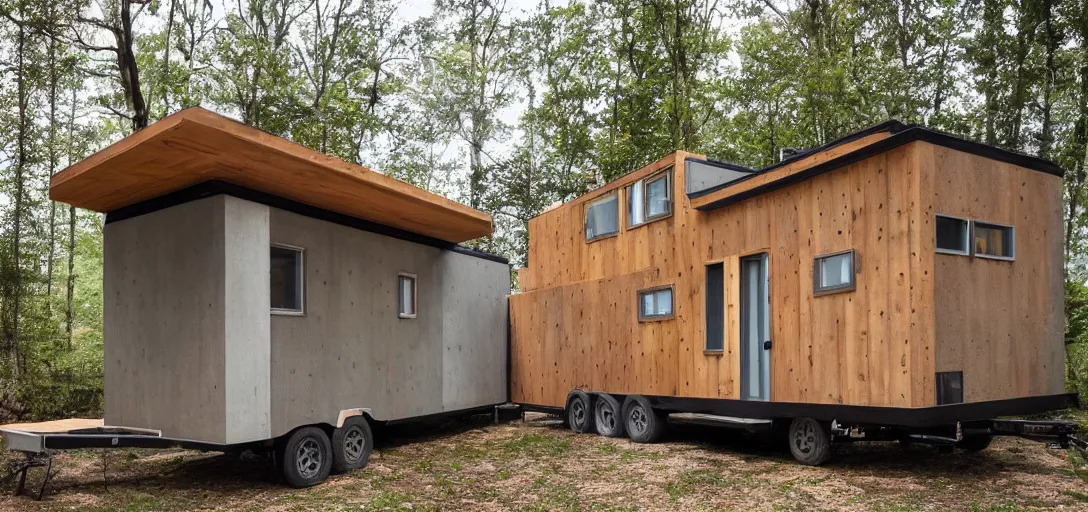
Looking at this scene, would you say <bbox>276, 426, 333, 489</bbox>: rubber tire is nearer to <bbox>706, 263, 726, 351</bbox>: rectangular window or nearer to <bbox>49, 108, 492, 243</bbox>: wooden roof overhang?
<bbox>49, 108, 492, 243</bbox>: wooden roof overhang

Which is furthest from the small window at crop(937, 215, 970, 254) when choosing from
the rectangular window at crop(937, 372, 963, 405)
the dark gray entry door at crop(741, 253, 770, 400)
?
the dark gray entry door at crop(741, 253, 770, 400)

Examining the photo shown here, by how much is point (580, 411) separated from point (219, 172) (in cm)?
763

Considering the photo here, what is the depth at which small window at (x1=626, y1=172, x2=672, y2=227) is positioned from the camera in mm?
11781

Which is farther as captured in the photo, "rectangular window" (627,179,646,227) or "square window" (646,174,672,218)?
"rectangular window" (627,179,646,227)

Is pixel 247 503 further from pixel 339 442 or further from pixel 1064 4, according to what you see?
pixel 1064 4

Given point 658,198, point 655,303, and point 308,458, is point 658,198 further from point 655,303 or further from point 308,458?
point 308,458

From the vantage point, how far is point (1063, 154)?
17.1 m

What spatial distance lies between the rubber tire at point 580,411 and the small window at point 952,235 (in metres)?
6.66

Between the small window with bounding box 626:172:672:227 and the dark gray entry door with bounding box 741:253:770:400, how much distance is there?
1.89m

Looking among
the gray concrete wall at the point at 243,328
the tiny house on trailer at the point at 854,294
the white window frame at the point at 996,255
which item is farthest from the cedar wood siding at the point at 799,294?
the gray concrete wall at the point at 243,328

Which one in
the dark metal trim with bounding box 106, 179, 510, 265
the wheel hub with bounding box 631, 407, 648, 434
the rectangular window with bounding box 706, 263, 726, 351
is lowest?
the wheel hub with bounding box 631, 407, 648, 434

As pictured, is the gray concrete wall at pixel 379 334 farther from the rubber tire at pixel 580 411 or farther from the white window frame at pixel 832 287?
the white window frame at pixel 832 287

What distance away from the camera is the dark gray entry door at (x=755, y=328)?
392 inches

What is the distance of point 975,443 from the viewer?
31.4 feet
